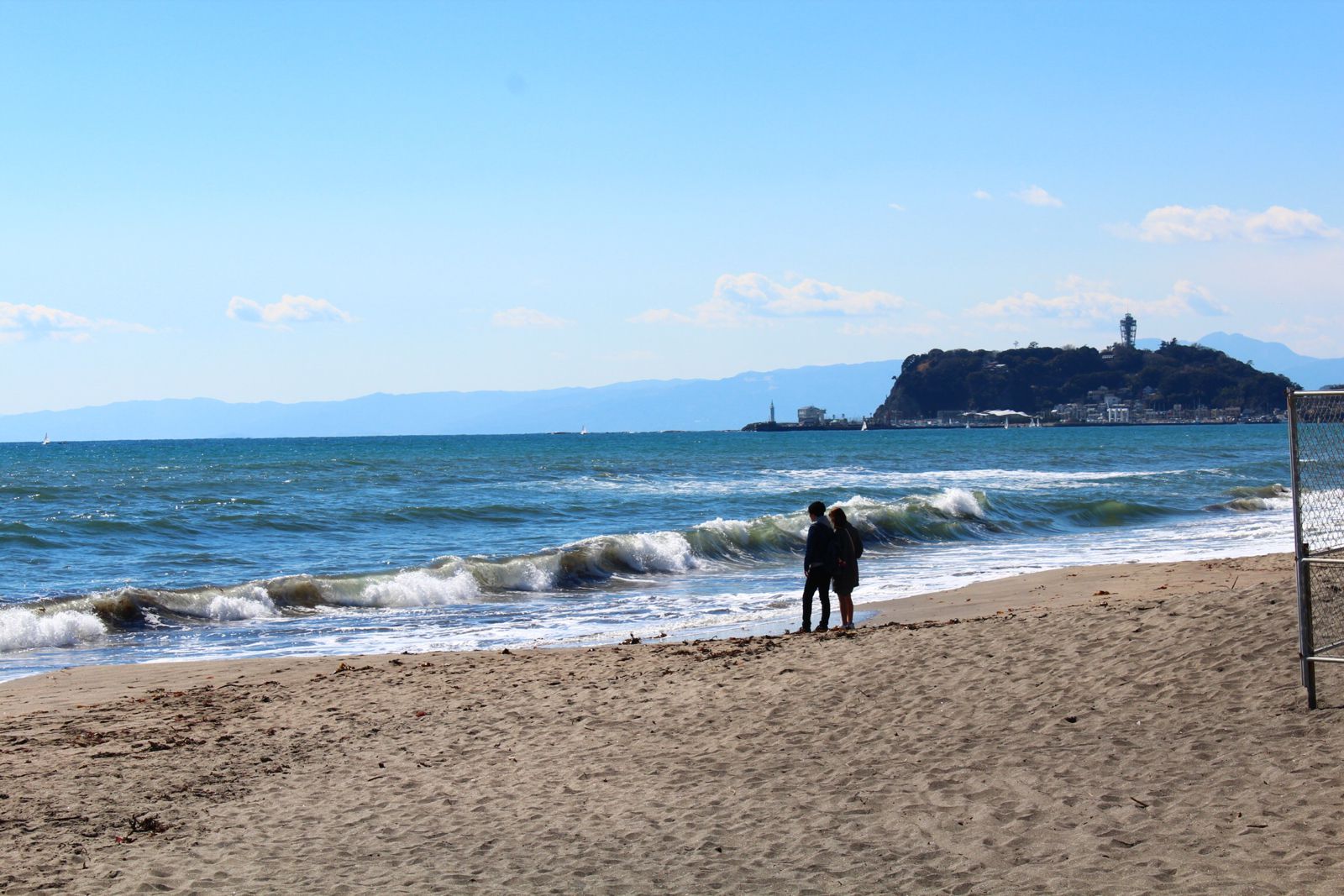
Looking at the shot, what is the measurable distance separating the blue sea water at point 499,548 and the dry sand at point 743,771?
4.17m

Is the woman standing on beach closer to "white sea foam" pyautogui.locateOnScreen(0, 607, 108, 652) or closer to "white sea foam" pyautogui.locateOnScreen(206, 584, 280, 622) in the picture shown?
"white sea foam" pyautogui.locateOnScreen(206, 584, 280, 622)

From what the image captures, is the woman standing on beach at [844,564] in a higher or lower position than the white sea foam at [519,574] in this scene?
higher

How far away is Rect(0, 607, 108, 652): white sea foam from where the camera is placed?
47.5ft

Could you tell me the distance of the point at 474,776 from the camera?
7582 millimetres

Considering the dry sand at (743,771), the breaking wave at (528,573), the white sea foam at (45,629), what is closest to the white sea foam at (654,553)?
the breaking wave at (528,573)

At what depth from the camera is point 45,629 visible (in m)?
14.8

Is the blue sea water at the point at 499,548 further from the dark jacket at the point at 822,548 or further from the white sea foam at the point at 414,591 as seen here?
the dark jacket at the point at 822,548

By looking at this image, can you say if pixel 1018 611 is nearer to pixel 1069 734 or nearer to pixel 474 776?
pixel 1069 734

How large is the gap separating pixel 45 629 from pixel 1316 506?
13770 millimetres

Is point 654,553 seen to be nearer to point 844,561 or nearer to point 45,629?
point 844,561

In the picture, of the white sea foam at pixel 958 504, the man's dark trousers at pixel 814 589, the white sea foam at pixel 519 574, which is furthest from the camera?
the white sea foam at pixel 958 504

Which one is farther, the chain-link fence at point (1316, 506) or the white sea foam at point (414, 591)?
the white sea foam at point (414, 591)

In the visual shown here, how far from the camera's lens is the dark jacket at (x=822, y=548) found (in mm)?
12680

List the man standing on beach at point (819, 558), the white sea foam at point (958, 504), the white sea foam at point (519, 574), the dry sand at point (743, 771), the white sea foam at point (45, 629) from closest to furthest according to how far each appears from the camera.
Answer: the dry sand at point (743, 771) → the man standing on beach at point (819, 558) → the white sea foam at point (45, 629) → the white sea foam at point (519, 574) → the white sea foam at point (958, 504)
